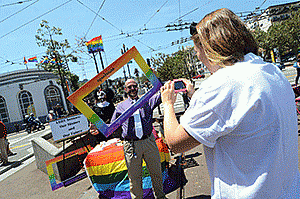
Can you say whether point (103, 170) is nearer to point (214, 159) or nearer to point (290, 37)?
point (214, 159)

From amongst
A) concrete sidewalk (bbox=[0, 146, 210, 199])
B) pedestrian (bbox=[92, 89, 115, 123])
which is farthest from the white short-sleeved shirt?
concrete sidewalk (bbox=[0, 146, 210, 199])

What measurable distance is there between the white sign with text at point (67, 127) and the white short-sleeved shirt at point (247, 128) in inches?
198

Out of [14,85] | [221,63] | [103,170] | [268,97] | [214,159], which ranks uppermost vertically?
[14,85]

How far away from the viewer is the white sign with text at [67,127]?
536cm

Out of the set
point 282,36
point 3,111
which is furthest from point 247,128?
point 282,36

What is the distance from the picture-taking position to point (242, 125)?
92cm

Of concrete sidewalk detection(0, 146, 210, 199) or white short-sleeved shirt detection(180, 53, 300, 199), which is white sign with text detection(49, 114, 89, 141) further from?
white short-sleeved shirt detection(180, 53, 300, 199)

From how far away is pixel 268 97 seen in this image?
0.91m

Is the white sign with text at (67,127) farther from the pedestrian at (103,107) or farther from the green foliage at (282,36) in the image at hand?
the green foliage at (282,36)

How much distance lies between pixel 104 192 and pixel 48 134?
5614mm

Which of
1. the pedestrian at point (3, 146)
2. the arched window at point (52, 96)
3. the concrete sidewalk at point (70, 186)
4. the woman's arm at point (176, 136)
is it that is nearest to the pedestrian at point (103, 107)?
the concrete sidewalk at point (70, 186)

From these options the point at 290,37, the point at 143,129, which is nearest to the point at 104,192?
the point at 143,129

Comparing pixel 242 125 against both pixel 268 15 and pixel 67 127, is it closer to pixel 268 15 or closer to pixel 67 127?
pixel 67 127

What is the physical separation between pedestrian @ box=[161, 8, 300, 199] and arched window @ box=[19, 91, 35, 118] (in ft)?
112
